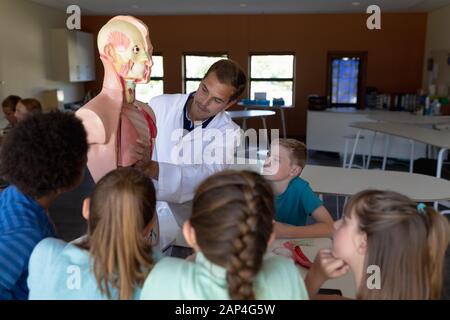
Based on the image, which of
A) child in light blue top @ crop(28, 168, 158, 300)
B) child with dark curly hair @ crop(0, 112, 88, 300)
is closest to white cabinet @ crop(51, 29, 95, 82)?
child with dark curly hair @ crop(0, 112, 88, 300)

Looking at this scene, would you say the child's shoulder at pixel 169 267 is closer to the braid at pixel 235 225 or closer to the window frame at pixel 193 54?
the braid at pixel 235 225

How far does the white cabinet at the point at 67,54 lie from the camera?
24.2ft

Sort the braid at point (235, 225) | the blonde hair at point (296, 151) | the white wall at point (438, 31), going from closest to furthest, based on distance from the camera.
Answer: the braid at point (235, 225), the blonde hair at point (296, 151), the white wall at point (438, 31)

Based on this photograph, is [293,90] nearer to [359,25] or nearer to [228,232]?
[359,25]

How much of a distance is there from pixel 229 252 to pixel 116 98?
658mm

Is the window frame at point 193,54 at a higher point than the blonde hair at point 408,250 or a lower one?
higher

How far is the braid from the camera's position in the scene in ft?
2.68

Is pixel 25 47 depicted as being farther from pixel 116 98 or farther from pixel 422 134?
pixel 116 98

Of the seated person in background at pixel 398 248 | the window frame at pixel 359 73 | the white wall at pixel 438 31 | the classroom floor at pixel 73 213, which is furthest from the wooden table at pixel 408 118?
the seated person in background at pixel 398 248

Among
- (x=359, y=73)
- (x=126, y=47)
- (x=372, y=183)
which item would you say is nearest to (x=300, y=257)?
(x=126, y=47)

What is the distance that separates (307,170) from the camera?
3.00m

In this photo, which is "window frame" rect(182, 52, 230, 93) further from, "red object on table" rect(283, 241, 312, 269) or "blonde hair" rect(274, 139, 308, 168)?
"red object on table" rect(283, 241, 312, 269)

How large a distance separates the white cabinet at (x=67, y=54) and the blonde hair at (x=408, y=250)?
7314 mm
